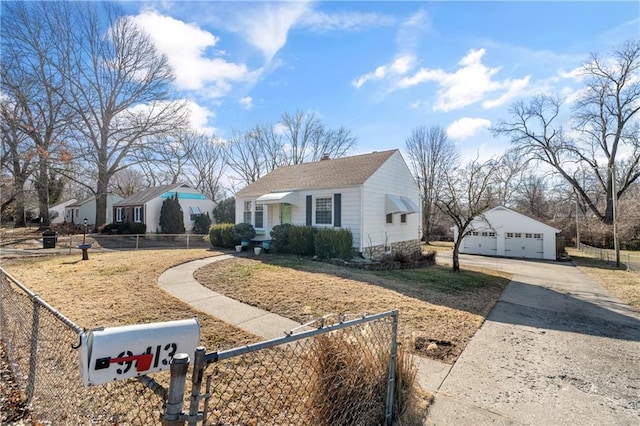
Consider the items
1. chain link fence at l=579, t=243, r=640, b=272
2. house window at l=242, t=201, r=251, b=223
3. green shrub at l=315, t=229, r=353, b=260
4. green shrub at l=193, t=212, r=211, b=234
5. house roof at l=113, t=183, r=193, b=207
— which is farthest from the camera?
green shrub at l=193, t=212, r=211, b=234

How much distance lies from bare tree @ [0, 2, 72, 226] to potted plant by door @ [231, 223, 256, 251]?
15.3 m

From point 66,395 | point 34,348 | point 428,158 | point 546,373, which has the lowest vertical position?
point 546,373

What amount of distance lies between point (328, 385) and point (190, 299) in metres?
4.72

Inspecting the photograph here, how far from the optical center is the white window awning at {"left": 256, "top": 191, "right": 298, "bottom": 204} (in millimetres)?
14462

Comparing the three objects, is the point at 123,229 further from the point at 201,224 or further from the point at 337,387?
the point at 337,387

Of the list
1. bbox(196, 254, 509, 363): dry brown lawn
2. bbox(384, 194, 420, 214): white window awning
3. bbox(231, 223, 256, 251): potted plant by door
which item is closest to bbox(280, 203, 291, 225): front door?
bbox(231, 223, 256, 251): potted plant by door

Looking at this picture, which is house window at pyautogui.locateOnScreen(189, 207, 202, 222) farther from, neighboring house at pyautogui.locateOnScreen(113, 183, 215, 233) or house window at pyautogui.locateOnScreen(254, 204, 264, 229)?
house window at pyautogui.locateOnScreen(254, 204, 264, 229)

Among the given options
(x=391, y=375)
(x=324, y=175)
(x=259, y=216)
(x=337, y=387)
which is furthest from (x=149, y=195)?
(x=391, y=375)

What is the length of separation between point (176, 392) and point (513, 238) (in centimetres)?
2667

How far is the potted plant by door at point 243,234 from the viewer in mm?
14844

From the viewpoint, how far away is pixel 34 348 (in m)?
2.87

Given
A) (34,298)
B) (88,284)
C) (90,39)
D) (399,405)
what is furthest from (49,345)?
(90,39)

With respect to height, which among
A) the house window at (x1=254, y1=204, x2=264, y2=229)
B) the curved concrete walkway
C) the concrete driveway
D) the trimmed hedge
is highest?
the house window at (x1=254, y1=204, x2=264, y2=229)

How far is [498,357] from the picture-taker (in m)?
4.26
